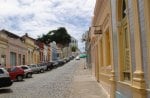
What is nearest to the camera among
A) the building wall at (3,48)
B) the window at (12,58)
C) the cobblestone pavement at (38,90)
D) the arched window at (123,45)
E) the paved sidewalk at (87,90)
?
the arched window at (123,45)

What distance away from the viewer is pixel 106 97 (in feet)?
55.9

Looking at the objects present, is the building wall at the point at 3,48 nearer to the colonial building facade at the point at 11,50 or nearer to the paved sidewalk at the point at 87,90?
the colonial building facade at the point at 11,50

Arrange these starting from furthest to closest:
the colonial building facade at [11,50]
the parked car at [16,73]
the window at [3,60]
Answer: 1. the colonial building facade at [11,50]
2. the window at [3,60]
3. the parked car at [16,73]

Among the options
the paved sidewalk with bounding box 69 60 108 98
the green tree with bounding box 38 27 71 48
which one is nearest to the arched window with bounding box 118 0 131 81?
the paved sidewalk with bounding box 69 60 108 98

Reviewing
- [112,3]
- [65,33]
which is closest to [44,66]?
[112,3]

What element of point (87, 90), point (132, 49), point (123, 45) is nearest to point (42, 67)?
point (87, 90)

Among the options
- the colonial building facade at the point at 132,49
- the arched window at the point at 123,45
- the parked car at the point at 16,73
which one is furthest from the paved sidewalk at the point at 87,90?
the parked car at the point at 16,73

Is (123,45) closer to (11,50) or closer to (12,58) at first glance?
(11,50)

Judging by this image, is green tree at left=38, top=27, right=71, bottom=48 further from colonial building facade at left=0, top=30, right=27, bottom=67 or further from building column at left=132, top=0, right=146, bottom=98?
building column at left=132, top=0, right=146, bottom=98

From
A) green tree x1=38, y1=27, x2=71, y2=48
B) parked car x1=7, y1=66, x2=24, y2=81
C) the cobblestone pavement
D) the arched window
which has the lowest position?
the cobblestone pavement

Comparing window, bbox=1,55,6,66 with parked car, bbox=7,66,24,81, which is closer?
parked car, bbox=7,66,24,81

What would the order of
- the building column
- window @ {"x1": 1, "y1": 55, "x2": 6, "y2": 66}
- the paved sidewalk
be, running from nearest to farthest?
the building column
the paved sidewalk
window @ {"x1": 1, "y1": 55, "x2": 6, "y2": 66}

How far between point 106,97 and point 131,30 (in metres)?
8.40

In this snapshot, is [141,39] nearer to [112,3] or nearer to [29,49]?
[112,3]
